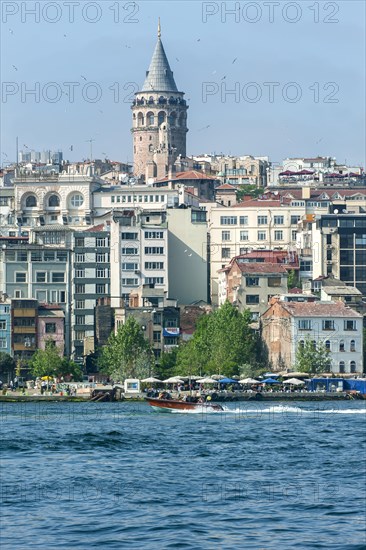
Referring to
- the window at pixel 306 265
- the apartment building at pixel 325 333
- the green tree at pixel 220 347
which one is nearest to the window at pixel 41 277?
the green tree at pixel 220 347

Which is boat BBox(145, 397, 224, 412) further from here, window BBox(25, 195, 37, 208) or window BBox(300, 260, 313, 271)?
window BBox(25, 195, 37, 208)

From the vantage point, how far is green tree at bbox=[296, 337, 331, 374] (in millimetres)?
116938

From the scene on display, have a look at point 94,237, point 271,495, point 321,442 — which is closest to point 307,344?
point 94,237

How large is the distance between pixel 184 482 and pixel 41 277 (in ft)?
273

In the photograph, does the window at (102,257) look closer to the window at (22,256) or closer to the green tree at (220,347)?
the window at (22,256)

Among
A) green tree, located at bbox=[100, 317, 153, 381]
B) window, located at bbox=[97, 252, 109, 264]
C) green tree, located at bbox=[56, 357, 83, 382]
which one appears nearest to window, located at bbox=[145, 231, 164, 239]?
window, located at bbox=[97, 252, 109, 264]

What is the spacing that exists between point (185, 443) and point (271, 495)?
61.8 feet

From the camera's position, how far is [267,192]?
189m

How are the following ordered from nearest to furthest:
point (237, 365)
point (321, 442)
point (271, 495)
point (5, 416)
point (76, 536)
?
1. point (76, 536)
2. point (271, 495)
3. point (321, 442)
4. point (5, 416)
5. point (237, 365)

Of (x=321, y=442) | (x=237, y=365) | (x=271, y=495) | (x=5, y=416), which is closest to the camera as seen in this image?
(x=271, y=495)

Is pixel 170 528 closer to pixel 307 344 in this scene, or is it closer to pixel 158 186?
pixel 307 344

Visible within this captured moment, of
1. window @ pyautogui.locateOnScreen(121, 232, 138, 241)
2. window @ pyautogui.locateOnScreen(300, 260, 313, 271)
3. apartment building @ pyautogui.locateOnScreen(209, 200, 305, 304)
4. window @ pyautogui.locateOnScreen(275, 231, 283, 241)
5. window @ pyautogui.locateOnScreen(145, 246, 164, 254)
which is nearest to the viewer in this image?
window @ pyautogui.locateOnScreen(121, 232, 138, 241)

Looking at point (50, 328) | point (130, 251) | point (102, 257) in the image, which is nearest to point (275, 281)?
point (130, 251)

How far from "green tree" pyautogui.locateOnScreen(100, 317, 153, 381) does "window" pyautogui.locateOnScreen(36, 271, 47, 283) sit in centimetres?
1864
